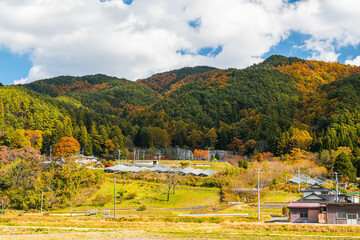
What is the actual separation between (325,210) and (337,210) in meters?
1.44

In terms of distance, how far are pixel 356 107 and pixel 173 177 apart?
56.0 metres

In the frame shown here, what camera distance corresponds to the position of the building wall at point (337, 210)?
29.5 metres

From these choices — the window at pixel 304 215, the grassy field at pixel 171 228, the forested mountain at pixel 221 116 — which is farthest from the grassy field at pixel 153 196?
the forested mountain at pixel 221 116

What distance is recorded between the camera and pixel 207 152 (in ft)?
295

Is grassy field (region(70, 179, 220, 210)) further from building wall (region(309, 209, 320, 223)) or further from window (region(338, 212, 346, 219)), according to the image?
window (region(338, 212, 346, 219))

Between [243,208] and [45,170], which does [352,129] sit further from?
[45,170]

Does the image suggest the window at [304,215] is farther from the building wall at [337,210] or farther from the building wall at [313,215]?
the building wall at [337,210]

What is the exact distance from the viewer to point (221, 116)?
12612 cm

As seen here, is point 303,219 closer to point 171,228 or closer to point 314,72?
point 171,228

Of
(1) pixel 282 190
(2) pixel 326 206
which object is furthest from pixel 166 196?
(2) pixel 326 206

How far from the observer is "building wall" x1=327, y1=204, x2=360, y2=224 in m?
29.5

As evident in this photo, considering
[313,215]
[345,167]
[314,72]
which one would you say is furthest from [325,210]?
[314,72]

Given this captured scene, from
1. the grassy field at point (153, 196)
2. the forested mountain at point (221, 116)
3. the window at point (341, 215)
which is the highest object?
the forested mountain at point (221, 116)

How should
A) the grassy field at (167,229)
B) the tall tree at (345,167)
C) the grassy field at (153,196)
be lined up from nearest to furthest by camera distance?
the grassy field at (167,229) < the grassy field at (153,196) < the tall tree at (345,167)
